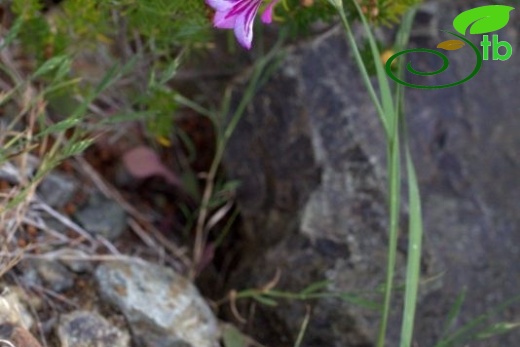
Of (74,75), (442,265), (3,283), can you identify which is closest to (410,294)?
(442,265)

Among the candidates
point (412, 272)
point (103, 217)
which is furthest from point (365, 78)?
point (103, 217)

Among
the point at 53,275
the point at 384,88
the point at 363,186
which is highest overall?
the point at 384,88

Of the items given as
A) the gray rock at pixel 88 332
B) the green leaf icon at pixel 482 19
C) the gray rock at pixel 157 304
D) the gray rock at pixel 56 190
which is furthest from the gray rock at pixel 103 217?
the green leaf icon at pixel 482 19

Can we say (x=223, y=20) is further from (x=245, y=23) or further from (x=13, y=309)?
(x=13, y=309)

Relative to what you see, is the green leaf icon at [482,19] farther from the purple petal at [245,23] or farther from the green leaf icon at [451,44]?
the purple petal at [245,23]

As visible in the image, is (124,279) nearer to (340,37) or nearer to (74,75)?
(74,75)

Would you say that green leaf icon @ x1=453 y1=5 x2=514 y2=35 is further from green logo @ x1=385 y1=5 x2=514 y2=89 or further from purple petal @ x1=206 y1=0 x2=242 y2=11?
purple petal @ x1=206 y1=0 x2=242 y2=11

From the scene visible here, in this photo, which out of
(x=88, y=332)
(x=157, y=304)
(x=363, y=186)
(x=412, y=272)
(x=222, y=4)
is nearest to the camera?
(x=222, y=4)
